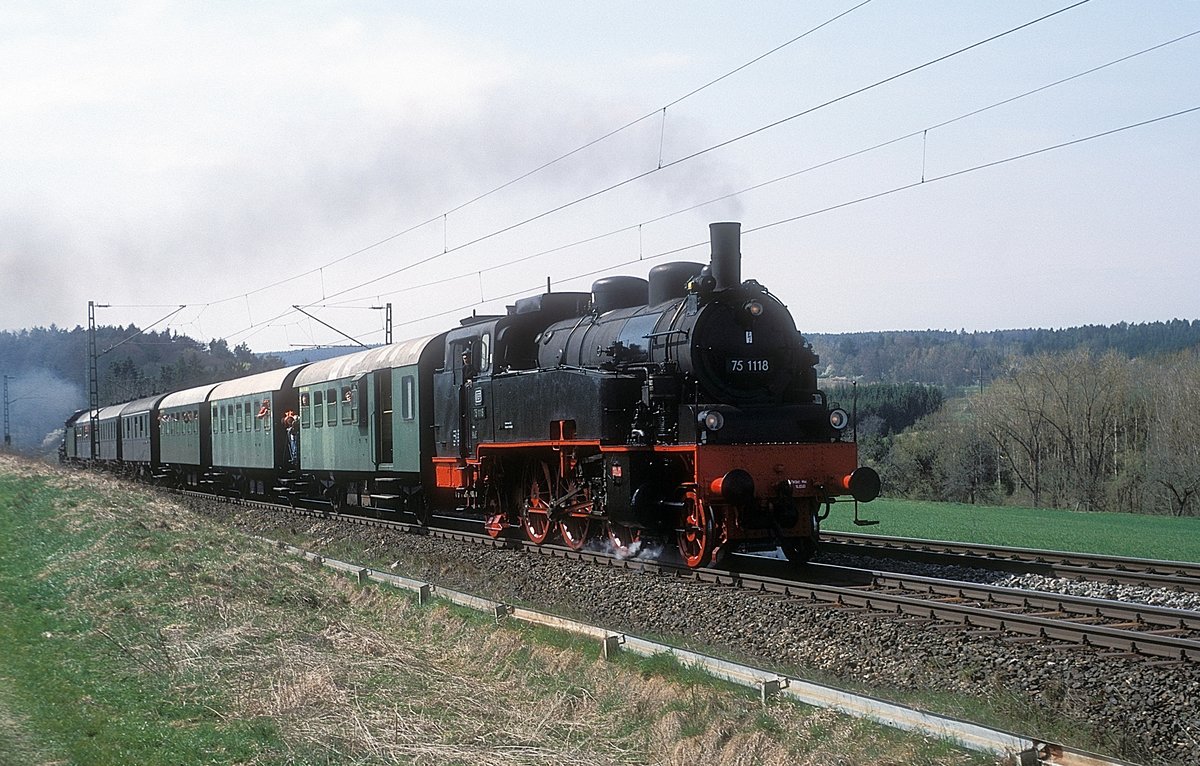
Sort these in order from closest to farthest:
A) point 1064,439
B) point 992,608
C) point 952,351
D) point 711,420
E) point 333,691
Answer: point 333,691 < point 992,608 < point 711,420 < point 1064,439 < point 952,351

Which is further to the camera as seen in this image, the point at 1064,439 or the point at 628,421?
the point at 1064,439

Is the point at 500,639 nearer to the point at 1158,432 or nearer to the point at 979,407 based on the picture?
the point at 1158,432

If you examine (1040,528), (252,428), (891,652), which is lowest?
(1040,528)

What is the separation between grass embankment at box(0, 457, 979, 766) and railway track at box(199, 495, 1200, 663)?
9.29 ft

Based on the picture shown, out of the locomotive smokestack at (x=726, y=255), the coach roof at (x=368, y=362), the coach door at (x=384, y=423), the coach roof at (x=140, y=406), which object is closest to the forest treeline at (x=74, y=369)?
the coach roof at (x=140, y=406)

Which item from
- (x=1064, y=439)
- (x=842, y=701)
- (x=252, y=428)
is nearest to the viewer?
(x=842, y=701)

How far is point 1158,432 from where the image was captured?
39.7 m

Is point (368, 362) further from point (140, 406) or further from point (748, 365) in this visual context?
point (140, 406)

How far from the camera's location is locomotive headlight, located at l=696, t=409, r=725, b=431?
12.6 meters

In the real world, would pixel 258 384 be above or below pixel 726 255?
below

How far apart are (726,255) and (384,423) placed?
33.5 ft

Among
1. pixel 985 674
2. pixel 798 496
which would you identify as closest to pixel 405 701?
pixel 985 674

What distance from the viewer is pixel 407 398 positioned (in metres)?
20.5

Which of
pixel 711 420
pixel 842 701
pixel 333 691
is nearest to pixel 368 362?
pixel 711 420
